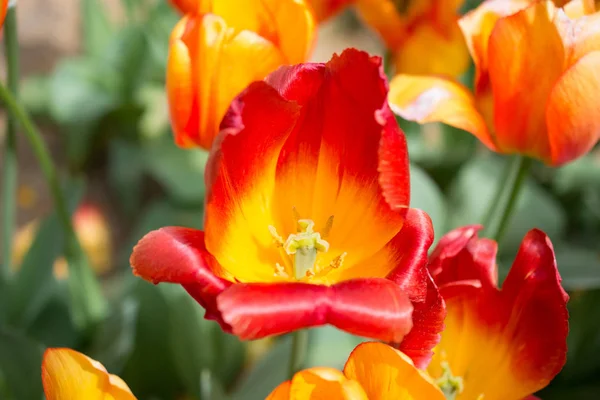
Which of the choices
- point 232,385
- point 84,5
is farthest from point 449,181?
point 84,5

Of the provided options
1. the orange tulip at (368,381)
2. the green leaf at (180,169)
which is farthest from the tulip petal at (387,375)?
the green leaf at (180,169)

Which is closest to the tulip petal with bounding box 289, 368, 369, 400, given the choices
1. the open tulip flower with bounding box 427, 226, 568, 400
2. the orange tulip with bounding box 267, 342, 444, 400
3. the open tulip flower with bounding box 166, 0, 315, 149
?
the orange tulip with bounding box 267, 342, 444, 400

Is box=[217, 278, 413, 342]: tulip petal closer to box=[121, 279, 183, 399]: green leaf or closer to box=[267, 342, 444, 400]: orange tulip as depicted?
box=[267, 342, 444, 400]: orange tulip

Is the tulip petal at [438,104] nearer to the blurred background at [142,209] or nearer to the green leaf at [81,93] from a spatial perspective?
the blurred background at [142,209]

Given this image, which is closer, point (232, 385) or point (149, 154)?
point (232, 385)

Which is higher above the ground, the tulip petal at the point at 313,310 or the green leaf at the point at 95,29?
the tulip petal at the point at 313,310

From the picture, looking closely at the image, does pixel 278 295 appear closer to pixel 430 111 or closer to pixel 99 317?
pixel 430 111
